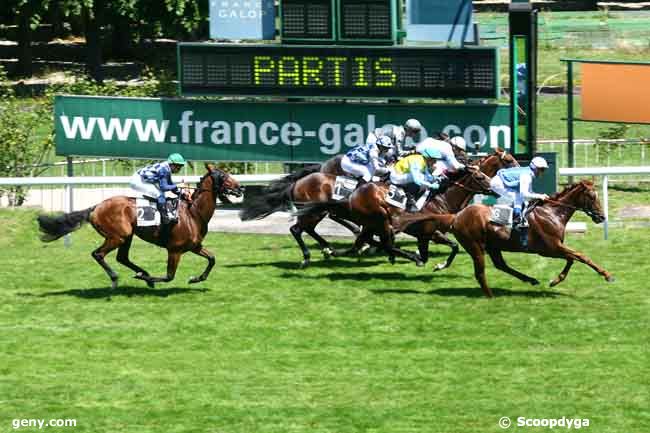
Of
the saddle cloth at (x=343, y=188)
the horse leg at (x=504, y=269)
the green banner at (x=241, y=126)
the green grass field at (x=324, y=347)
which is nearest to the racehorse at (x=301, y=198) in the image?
the saddle cloth at (x=343, y=188)

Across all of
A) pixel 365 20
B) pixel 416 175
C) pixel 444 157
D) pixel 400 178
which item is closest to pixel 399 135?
pixel 444 157

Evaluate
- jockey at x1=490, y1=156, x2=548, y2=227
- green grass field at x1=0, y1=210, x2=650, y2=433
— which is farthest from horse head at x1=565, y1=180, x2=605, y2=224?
green grass field at x1=0, y1=210, x2=650, y2=433

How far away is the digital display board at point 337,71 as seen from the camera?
868 inches

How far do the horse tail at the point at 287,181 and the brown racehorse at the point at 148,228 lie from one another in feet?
7.13

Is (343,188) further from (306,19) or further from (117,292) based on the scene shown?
(306,19)

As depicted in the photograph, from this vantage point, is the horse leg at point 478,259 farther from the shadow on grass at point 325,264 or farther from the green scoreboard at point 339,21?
the green scoreboard at point 339,21

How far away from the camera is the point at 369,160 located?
64.1 ft

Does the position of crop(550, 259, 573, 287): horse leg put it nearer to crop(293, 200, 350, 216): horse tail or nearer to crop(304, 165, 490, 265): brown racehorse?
crop(304, 165, 490, 265): brown racehorse

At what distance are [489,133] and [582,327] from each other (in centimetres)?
708

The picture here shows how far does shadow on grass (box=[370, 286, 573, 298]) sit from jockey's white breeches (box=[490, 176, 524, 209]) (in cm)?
103

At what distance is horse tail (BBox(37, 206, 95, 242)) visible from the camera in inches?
695

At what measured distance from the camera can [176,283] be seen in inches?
727

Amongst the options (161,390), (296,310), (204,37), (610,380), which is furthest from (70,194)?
(204,37)

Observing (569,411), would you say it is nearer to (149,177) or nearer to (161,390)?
(161,390)
